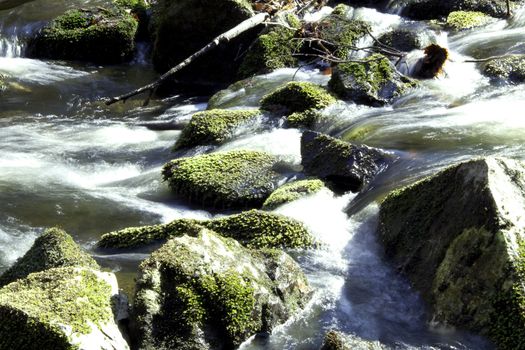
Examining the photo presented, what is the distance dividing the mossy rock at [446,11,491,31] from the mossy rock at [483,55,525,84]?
3.14 m

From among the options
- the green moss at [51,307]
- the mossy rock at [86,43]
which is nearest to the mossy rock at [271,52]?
the mossy rock at [86,43]

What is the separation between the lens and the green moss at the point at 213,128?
9266 mm

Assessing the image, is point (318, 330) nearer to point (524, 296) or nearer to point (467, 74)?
point (524, 296)

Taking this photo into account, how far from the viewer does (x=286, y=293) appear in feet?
16.0

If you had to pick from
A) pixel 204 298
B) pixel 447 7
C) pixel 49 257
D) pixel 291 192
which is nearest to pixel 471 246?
pixel 204 298

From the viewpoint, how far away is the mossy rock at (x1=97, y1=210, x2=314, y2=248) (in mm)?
5828

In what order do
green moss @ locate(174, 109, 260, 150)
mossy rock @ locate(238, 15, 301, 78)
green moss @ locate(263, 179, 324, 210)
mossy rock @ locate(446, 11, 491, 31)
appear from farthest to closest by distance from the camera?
mossy rock @ locate(446, 11, 491, 31) < mossy rock @ locate(238, 15, 301, 78) < green moss @ locate(174, 109, 260, 150) < green moss @ locate(263, 179, 324, 210)

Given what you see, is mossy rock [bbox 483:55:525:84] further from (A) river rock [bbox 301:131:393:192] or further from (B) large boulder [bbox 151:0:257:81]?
(B) large boulder [bbox 151:0:257:81]

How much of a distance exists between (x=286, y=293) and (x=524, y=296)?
1.53 m

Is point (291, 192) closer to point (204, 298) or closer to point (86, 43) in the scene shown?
point (204, 298)

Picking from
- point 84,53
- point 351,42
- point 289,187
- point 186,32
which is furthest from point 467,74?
point 84,53

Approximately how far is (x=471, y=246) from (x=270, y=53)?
A: 8246 millimetres

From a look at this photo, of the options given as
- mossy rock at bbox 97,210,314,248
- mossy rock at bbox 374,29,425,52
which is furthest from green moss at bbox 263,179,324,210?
mossy rock at bbox 374,29,425,52

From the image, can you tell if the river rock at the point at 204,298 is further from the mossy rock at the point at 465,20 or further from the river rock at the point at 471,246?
the mossy rock at the point at 465,20
